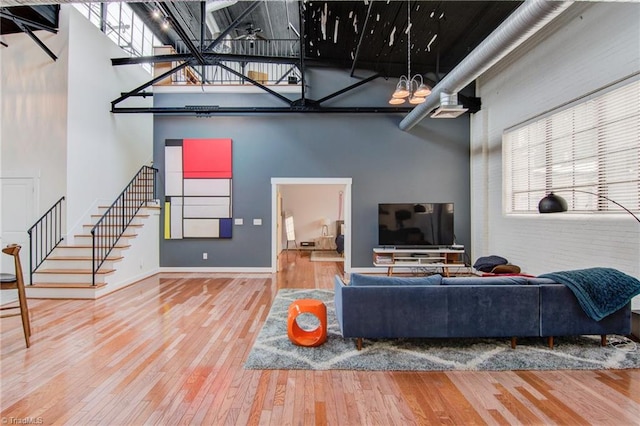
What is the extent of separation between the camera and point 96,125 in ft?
20.4

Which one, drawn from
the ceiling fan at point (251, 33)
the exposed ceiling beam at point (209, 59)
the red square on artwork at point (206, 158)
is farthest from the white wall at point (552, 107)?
the ceiling fan at point (251, 33)

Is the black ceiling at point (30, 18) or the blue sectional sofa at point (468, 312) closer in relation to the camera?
the blue sectional sofa at point (468, 312)

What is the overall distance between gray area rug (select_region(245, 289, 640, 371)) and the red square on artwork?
Result: 4641mm

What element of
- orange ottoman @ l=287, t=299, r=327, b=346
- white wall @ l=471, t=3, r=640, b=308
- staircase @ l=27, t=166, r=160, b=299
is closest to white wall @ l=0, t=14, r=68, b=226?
staircase @ l=27, t=166, r=160, b=299

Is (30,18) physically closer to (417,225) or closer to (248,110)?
(248,110)

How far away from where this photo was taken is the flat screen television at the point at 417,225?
21.3 ft

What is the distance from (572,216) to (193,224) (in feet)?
23.6

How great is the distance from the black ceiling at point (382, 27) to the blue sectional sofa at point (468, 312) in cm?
391

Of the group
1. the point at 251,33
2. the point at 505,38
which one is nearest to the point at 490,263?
the point at 505,38

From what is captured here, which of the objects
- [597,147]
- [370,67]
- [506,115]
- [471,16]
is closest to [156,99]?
[370,67]

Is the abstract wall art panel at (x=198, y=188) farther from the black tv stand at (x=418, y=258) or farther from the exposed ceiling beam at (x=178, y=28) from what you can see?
the black tv stand at (x=418, y=258)

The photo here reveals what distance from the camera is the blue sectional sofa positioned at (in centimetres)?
298

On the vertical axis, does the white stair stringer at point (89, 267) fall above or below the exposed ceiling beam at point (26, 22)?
below

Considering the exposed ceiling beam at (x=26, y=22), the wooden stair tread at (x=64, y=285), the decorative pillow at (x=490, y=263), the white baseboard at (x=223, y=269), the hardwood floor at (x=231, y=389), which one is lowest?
the hardwood floor at (x=231, y=389)
